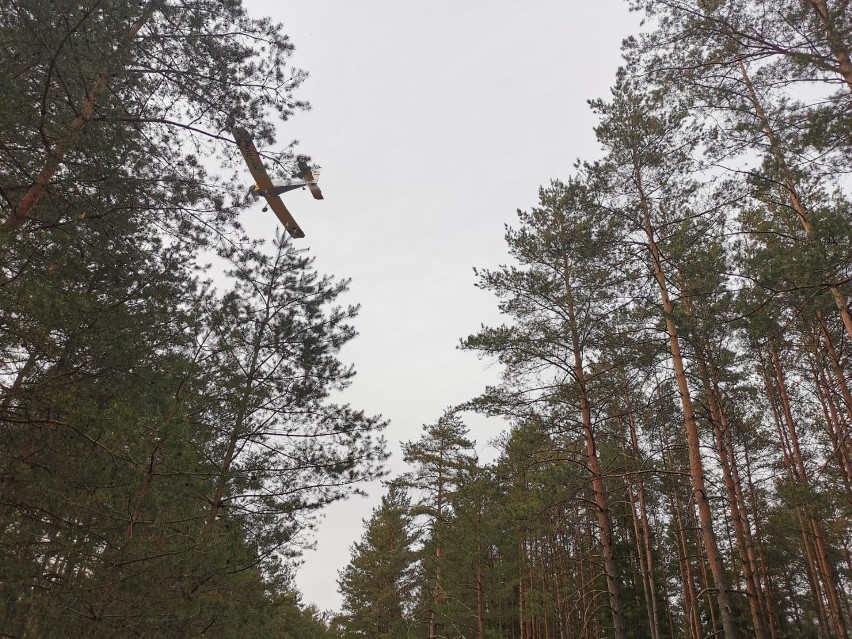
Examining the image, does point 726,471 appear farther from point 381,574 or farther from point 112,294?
point 381,574

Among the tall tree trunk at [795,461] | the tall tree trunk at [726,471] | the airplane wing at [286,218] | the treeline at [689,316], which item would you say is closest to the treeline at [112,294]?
the treeline at [689,316]

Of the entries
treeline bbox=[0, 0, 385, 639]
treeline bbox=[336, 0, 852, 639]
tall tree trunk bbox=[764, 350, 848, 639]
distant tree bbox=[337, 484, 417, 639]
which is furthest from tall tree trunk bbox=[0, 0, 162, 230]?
distant tree bbox=[337, 484, 417, 639]

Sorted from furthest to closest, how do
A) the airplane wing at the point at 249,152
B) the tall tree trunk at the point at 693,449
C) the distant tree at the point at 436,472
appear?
the distant tree at the point at 436,472, the tall tree trunk at the point at 693,449, the airplane wing at the point at 249,152

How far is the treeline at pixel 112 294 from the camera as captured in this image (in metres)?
4.48

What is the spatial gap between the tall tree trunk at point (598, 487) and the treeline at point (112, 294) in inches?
248

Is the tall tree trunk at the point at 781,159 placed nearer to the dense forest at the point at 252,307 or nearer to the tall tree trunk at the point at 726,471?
the dense forest at the point at 252,307

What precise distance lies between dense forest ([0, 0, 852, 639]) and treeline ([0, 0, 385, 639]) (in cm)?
3

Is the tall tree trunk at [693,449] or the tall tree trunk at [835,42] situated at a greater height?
the tall tree trunk at [835,42]

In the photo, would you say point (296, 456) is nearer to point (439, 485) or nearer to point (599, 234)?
point (599, 234)

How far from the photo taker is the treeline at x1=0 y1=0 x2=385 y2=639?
14.7ft

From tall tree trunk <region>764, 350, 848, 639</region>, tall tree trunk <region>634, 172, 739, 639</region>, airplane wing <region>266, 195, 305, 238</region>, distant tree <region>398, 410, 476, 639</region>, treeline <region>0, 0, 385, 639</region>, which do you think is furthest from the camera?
distant tree <region>398, 410, 476, 639</region>

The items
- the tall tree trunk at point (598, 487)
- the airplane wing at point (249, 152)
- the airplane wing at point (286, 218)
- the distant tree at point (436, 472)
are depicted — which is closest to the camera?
the airplane wing at point (249, 152)

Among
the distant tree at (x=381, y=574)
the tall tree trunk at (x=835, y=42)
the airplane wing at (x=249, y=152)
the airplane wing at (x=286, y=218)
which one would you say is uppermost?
the airplane wing at (x=286, y=218)

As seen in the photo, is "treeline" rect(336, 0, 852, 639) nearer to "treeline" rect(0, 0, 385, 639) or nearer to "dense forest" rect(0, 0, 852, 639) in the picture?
"dense forest" rect(0, 0, 852, 639)
